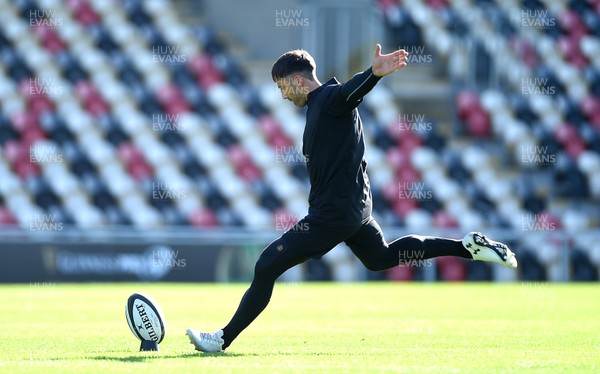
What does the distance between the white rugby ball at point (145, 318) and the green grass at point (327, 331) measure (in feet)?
0.54

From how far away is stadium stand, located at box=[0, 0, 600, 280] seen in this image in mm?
22797

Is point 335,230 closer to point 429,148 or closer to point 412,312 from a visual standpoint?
point 412,312

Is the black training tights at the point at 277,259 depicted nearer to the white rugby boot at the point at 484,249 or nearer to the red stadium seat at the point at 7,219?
the white rugby boot at the point at 484,249

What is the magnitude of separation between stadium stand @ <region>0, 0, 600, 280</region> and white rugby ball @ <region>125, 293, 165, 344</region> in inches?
539

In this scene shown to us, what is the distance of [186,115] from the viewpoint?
24.1 meters

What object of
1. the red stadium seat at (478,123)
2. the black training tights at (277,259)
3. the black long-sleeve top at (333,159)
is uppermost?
the red stadium seat at (478,123)

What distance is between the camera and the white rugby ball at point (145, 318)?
7938 mm

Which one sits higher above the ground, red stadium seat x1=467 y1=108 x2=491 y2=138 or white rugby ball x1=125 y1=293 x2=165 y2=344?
red stadium seat x1=467 y1=108 x2=491 y2=138

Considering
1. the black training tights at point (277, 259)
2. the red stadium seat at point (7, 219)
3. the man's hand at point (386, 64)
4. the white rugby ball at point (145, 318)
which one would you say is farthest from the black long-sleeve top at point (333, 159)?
the red stadium seat at point (7, 219)

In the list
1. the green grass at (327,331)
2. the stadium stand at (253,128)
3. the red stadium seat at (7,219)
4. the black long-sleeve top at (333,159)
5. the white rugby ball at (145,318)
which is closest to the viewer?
the green grass at (327,331)

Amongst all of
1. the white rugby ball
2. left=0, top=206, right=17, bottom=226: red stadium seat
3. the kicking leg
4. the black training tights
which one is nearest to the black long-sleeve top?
the black training tights

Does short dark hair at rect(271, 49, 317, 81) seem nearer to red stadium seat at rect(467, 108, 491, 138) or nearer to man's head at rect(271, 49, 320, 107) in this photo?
man's head at rect(271, 49, 320, 107)

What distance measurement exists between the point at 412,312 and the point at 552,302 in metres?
2.63

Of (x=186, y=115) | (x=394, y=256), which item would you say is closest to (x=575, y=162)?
(x=186, y=115)
